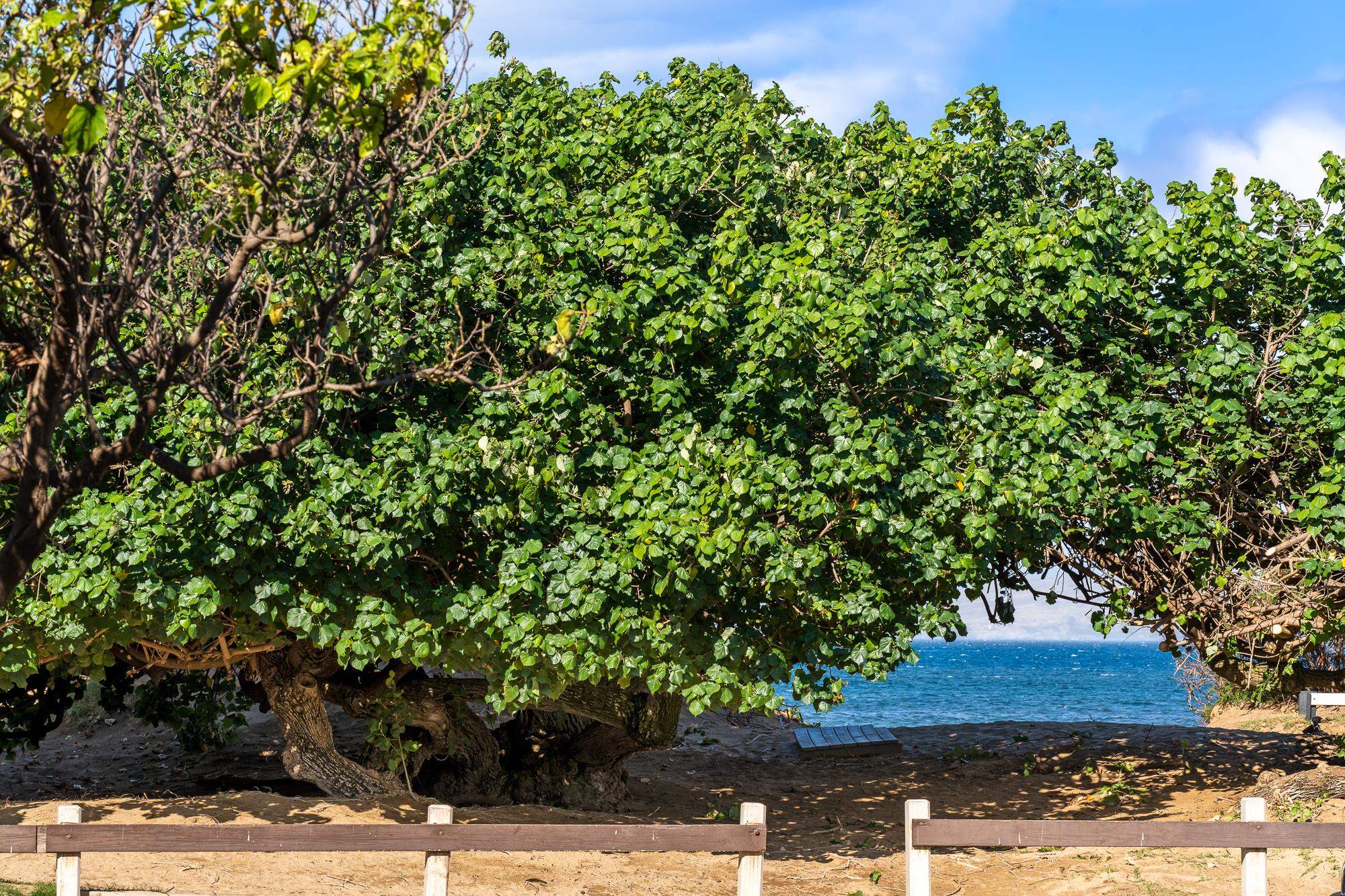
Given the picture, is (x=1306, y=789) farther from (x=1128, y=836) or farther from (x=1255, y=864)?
(x=1128, y=836)

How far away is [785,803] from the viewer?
18391 millimetres

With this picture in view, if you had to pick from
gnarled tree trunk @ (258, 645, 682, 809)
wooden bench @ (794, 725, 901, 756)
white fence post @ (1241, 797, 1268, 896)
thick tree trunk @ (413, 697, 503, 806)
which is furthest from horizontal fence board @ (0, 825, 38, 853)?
wooden bench @ (794, 725, 901, 756)

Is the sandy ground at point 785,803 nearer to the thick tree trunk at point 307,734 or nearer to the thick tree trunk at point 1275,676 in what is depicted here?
the thick tree trunk at point 307,734

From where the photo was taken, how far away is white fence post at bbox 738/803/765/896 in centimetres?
894

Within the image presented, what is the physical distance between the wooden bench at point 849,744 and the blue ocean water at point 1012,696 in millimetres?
3701

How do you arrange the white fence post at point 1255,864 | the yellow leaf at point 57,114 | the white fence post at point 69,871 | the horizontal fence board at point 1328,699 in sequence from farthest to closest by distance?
the horizontal fence board at point 1328,699 → the white fence post at point 1255,864 → the white fence post at point 69,871 → the yellow leaf at point 57,114

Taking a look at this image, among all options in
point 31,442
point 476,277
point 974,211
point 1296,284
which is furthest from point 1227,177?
point 31,442

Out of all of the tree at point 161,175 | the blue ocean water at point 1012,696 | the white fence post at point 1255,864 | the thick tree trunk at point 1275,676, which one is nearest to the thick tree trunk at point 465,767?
the tree at point 161,175

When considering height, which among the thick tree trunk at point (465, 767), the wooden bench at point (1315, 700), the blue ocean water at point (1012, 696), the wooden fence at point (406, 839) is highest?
the wooden bench at point (1315, 700)

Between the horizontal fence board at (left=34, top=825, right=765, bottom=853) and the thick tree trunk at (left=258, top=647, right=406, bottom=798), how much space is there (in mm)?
5813

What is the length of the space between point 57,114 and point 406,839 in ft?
18.1

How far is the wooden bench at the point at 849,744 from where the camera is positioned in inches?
893

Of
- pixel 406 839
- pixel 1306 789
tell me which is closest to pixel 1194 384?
pixel 1306 789

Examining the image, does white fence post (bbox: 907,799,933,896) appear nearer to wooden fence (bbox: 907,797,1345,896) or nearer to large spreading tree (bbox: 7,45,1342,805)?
wooden fence (bbox: 907,797,1345,896)
